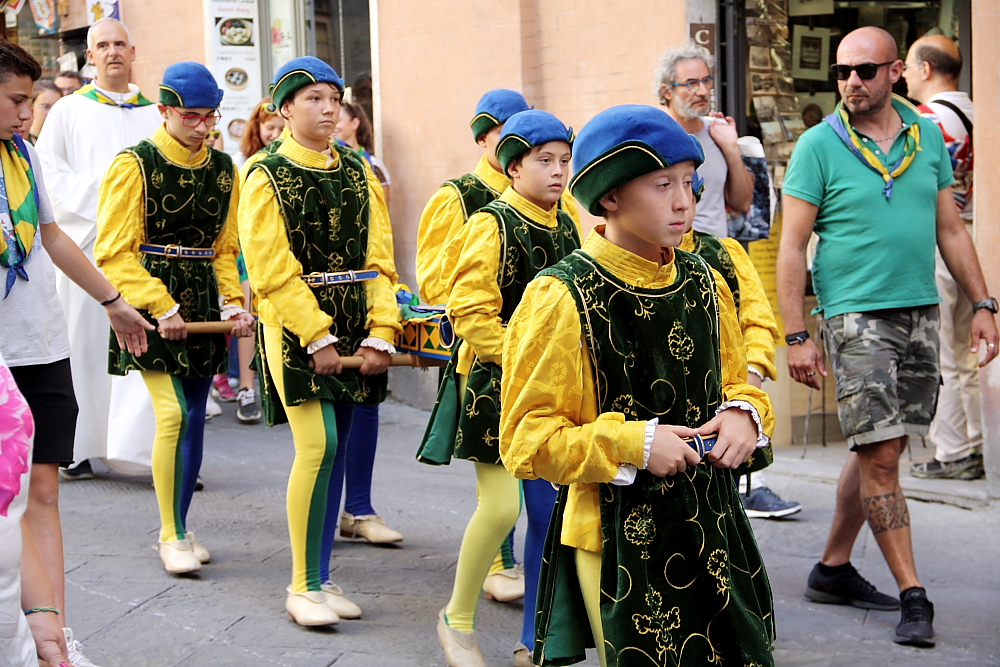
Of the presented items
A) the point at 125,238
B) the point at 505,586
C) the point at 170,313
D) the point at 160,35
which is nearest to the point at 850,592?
the point at 505,586

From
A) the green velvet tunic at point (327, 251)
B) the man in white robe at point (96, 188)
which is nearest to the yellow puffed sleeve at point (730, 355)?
the green velvet tunic at point (327, 251)

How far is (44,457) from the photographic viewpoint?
3799mm

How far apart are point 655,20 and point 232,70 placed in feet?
14.4

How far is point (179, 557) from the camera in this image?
526 cm

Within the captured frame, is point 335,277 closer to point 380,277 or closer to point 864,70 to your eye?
point 380,277

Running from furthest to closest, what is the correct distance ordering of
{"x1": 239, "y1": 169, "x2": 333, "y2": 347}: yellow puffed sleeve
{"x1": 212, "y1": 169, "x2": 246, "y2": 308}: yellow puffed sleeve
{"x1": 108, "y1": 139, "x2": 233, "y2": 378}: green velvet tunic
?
{"x1": 212, "y1": 169, "x2": 246, "y2": 308}: yellow puffed sleeve
{"x1": 108, "y1": 139, "x2": 233, "y2": 378}: green velvet tunic
{"x1": 239, "y1": 169, "x2": 333, "y2": 347}: yellow puffed sleeve

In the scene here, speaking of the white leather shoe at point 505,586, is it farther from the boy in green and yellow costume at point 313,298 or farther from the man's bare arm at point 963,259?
the man's bare arm at point 963,259

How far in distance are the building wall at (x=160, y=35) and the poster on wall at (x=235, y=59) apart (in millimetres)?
369

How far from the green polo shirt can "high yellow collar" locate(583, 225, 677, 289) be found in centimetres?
207

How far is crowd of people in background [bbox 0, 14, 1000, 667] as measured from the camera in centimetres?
267

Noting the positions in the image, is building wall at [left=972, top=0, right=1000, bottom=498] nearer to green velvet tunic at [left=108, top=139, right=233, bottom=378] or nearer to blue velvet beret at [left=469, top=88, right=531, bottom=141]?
blue velvet beret at [left=469, top=88, right=531, bottom=141]

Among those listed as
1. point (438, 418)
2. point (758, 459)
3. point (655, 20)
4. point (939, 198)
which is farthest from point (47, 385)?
point (655, 20)

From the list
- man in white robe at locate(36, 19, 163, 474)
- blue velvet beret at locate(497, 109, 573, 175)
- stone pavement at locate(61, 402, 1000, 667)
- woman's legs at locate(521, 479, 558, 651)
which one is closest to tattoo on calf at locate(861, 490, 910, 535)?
stone pavement at locate(61, 402, 1000, 667)

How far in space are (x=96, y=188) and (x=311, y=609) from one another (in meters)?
3.23
